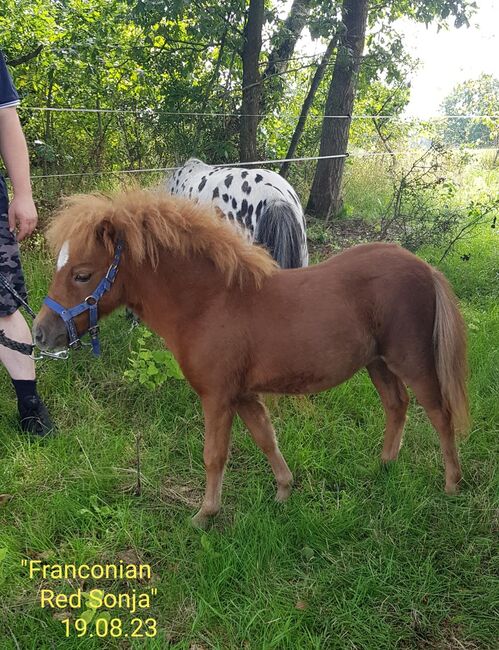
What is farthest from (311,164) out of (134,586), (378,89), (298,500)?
(134,586)

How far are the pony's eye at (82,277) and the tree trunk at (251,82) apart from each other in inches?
169

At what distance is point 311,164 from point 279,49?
2.03 meters

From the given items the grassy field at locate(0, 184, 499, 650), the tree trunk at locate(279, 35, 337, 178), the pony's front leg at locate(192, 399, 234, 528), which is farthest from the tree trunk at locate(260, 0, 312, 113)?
the pony's front leg at locate(192, 399, 234, 528)

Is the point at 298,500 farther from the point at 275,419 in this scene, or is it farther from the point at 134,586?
the point at 134,586

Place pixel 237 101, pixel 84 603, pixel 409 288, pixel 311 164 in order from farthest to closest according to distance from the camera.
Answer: pixel 311 164 → pixel 237 101 → pixel 409 288 → pixel 84 603

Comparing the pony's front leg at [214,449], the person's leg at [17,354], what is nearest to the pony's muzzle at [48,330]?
the pony's front leg at [214,449]

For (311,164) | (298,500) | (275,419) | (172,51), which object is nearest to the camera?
(298,500)

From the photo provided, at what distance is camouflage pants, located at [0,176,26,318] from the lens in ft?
8.35

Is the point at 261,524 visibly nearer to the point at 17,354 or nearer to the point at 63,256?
the point at 63,256

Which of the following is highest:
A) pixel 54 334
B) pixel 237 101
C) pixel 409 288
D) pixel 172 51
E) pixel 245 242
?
pixel 172 51

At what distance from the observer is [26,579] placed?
78.9 inches

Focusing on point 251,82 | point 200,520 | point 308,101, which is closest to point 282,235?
point 200,520

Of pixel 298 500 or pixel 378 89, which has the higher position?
pixel 378 89

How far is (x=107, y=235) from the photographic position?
1930 mm
